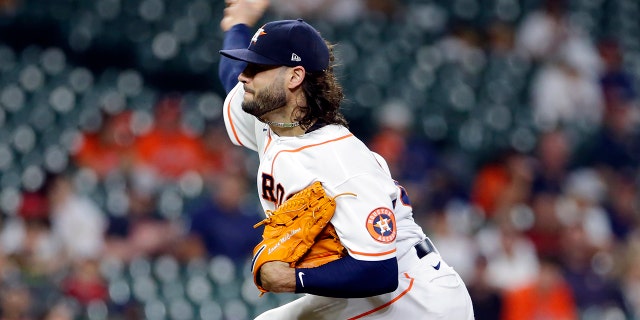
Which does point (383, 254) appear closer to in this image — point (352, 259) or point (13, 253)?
point (352, 259)

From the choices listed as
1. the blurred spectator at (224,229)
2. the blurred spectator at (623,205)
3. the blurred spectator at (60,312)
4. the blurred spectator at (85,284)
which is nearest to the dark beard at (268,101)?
the blurred spectator at (60,312)

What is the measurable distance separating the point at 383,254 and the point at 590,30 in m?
7.74

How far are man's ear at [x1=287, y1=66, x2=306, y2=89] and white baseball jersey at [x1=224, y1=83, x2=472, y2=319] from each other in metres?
0.16

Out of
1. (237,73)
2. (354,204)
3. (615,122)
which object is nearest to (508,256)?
(615,122)

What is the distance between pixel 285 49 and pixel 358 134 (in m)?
5.22

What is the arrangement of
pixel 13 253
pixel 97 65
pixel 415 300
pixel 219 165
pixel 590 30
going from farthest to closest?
pixel 590 30 → pixel 97 65 → pixel 219 165 → pixel 13 253 → pixel 415 300

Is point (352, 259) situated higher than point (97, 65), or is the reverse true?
point (352, 259)

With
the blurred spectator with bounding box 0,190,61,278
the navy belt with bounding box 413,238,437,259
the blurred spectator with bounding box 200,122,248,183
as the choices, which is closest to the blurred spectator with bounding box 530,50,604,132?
the blurred spectator with bounding box 200,122,248,183

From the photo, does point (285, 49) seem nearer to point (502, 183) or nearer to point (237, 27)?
point (237, 27)

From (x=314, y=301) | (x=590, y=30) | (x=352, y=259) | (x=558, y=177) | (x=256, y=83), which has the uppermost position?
(x=256, y=83)

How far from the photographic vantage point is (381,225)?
9.77 ft

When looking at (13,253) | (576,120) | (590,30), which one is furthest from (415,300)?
(590,30)

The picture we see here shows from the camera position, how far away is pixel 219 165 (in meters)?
7.31

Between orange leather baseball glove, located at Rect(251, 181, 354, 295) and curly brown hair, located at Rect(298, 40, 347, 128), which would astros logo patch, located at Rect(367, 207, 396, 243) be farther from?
curly brown hair, located at Rect(298, 40, 347, 128)
